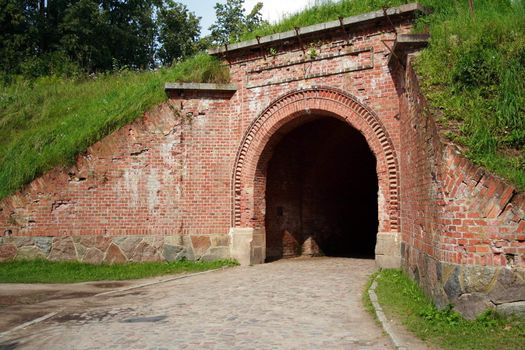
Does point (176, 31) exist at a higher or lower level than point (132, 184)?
higher

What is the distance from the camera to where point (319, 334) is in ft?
19.4

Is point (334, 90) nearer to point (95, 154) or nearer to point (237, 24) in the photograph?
point (95, 154)

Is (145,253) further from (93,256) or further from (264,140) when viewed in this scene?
(264,140)

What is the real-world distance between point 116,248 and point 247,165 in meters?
3.93

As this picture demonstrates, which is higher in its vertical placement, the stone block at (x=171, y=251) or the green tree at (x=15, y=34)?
the green tree at (x=15, y=34)

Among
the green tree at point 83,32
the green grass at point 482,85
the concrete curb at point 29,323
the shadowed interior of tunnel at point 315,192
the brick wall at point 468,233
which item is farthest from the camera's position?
the green tree at point 83,32

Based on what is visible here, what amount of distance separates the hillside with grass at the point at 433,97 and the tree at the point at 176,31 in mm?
17579

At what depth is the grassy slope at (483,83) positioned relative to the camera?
21.2 feet

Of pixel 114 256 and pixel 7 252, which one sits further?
pixel 114 256

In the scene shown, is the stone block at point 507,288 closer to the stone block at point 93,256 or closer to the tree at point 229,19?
the stone block at point 93,256

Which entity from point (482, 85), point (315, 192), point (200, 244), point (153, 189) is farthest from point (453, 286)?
point (315, 192)

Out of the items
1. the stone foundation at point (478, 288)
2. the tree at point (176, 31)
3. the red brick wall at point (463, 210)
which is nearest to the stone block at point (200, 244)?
the red brick wall at point (463, 210)

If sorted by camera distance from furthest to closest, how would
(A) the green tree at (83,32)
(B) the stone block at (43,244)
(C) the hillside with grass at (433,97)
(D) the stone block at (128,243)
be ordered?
1. (A) the green tree at (83,32)
2. (D) the stone block at (128,243)
3. (B) the stone block at (43,244)
4. (C) the hillside with grass at (433,97)

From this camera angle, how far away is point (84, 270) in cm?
1155
